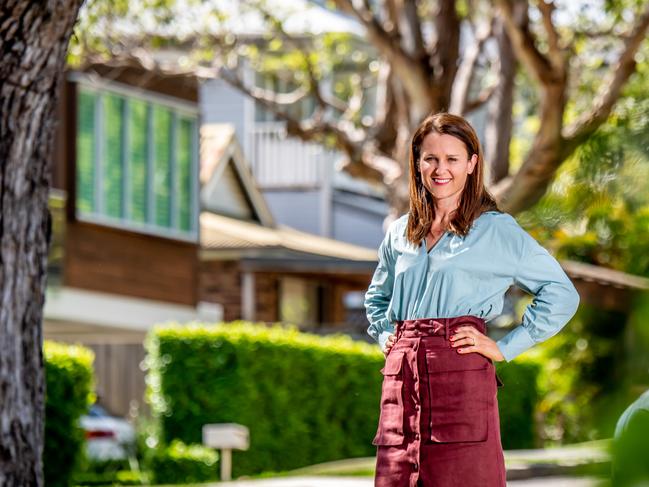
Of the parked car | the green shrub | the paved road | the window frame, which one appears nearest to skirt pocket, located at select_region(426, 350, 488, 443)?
the paved road

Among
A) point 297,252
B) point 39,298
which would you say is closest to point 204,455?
point 39,298

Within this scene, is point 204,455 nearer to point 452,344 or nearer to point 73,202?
point 73,202

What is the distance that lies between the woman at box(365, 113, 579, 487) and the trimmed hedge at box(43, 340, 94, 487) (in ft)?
30.5

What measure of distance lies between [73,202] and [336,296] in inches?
503

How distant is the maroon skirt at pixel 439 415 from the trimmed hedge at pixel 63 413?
9327mm

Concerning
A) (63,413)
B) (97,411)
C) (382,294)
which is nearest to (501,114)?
(97,411)

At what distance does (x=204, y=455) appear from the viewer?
1683 cm

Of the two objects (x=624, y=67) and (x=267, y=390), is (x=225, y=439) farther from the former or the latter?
(x=624, y=67)

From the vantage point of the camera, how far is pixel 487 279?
4.38 m

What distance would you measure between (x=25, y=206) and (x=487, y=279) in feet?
11.8

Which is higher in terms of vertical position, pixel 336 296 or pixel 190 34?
pixel 190 34

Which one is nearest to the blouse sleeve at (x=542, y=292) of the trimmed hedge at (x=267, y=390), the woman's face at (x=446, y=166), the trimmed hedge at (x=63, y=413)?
the woman's face at (x=446, y=166)

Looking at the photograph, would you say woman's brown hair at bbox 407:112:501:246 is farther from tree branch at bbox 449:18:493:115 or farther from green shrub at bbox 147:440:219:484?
tree branch at bbox 449:18:493:115

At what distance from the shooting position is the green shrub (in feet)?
54.4
